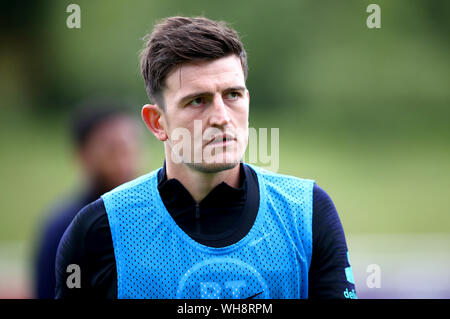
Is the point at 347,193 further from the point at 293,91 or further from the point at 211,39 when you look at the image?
the point at 211,39

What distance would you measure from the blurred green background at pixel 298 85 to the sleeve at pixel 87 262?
12.2 metres

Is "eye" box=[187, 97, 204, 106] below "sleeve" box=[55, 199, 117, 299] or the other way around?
the other way around

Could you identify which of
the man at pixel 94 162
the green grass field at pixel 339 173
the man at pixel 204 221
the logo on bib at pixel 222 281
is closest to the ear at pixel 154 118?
the man at pixel 204 221

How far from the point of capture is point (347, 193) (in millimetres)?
14406

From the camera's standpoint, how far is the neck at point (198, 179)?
6.44ft

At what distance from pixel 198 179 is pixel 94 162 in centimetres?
150

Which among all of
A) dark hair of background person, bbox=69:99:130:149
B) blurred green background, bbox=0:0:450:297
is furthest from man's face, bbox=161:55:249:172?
blurred green background, bbox=0:0:450:297

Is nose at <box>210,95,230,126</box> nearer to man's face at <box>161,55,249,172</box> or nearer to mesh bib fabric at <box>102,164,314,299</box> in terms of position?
man's face at <box>161,55,249,172</box>

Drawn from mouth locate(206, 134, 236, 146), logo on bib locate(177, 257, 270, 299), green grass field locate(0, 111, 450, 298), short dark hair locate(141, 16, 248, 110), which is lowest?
green grass field locate(0, 111, 450, 298)

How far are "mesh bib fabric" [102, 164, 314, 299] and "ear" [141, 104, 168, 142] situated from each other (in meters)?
0.24

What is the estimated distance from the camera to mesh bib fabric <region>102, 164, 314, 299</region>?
6.18ft

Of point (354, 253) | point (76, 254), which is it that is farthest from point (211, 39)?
point (354, 253)

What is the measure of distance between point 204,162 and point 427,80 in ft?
52.7

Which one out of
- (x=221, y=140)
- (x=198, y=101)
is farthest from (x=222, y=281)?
(x=198, y=101)
